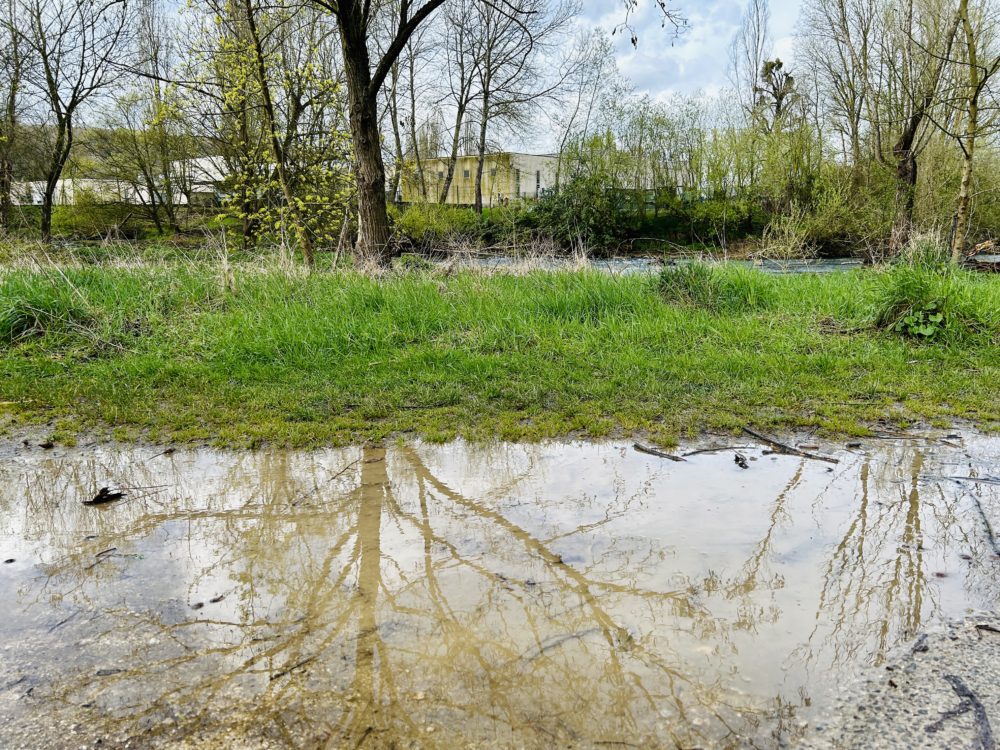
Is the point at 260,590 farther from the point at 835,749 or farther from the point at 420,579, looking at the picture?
the point at 835,749

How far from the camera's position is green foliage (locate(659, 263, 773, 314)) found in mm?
8227

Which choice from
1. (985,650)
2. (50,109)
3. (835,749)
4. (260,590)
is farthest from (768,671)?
(50,109)

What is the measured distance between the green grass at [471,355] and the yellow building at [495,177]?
749 inches

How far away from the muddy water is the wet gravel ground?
87mm

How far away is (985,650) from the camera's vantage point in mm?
2447

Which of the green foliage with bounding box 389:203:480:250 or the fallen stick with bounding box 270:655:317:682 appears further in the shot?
the green foliage with bounding box 389:203:480:250

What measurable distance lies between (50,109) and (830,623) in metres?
25.2

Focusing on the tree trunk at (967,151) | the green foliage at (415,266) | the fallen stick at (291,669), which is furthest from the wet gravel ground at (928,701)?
the green foliage at (415,266)

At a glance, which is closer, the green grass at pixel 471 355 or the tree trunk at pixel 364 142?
the green grass at pixel 471 355

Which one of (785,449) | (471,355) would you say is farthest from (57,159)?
(785,449)

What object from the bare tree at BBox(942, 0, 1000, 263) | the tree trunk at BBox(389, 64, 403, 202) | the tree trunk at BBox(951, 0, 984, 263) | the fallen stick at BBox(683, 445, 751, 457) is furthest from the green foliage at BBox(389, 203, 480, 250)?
the fallen stick at BBox(683, 445, 751, 457)

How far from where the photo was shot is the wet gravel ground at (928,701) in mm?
2053

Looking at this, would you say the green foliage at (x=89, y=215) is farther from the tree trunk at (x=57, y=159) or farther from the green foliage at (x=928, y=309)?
the green foliage at (x=928, y=309)

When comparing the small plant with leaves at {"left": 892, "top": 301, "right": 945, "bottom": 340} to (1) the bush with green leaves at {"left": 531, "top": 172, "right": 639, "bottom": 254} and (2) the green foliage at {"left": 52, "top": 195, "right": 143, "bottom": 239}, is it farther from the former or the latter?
(2) the green foliage at {"left": 52, "top": 195, "right": 143, "bottom": 239}
